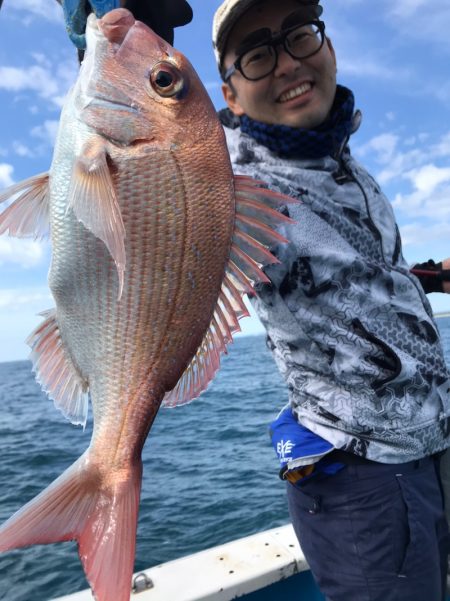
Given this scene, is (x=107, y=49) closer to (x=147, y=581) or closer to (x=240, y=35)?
(x=240, y=35)

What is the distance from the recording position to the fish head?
131cm

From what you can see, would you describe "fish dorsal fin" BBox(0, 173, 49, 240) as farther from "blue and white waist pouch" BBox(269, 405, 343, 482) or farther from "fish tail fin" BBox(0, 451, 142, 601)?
"blue and white waist pouch" BBox(269, 405, 343, 482)

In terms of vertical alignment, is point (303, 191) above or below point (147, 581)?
above

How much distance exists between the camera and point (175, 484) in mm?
8492

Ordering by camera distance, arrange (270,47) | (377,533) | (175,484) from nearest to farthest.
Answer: (377,533) < (270,47) < (175,484)

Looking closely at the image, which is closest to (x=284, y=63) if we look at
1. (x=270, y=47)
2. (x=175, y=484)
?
(x=270, y=47)

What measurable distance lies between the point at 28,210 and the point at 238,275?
22.3 inches

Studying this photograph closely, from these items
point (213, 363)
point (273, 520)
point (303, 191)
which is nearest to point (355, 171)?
point (303, 191)

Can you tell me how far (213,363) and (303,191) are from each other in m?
0.98

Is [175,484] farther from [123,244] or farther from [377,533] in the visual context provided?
[123,244]

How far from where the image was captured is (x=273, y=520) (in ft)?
21.7

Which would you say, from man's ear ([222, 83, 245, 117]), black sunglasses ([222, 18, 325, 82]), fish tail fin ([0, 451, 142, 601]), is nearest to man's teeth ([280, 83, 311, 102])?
black sunglasses ([222, 18, 325, 82])

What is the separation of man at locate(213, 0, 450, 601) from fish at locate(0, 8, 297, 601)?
2.38ft

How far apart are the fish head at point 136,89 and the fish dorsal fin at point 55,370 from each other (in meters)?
0.53
